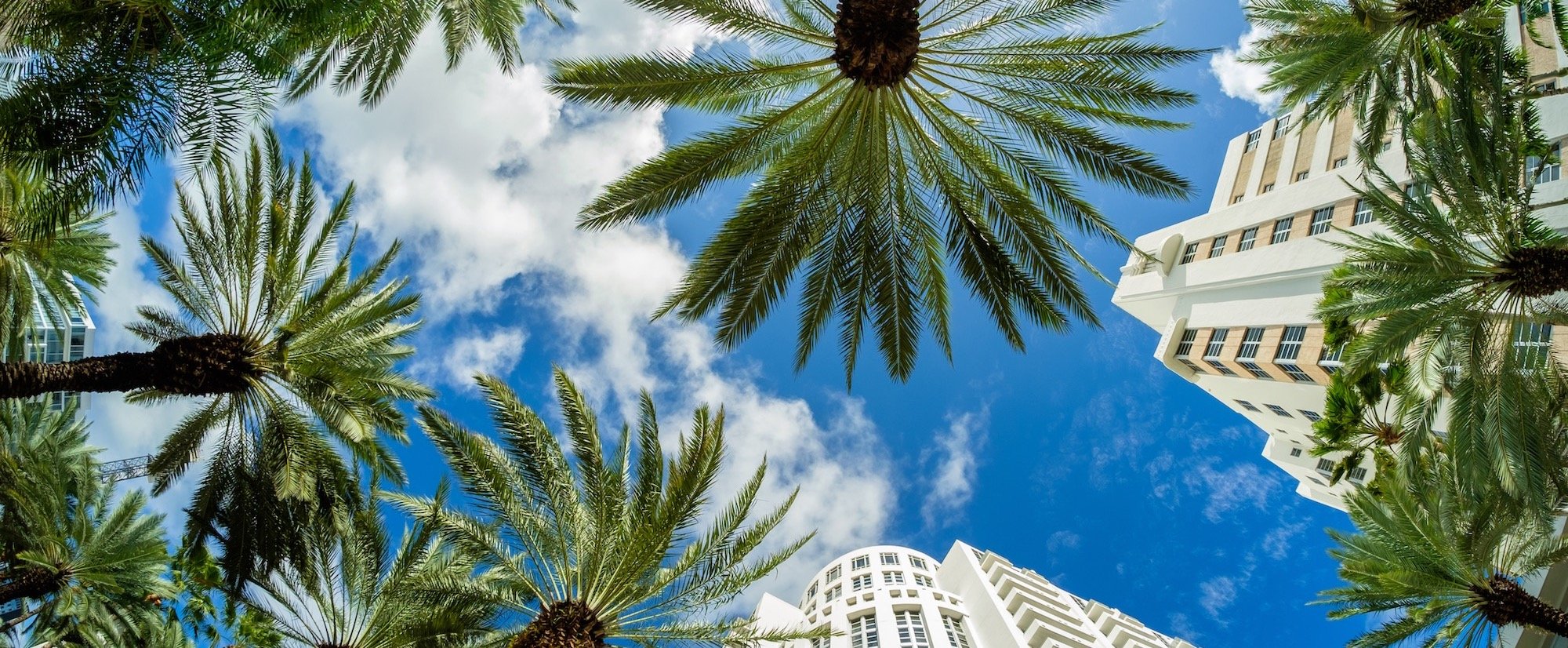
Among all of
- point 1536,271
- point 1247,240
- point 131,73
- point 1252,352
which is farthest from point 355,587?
point 1247,240

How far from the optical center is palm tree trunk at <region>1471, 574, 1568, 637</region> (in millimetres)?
10992

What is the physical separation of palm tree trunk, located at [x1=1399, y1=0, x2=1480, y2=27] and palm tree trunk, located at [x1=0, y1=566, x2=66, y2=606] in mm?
27774

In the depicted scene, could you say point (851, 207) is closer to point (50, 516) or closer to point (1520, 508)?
point (1520, 508)

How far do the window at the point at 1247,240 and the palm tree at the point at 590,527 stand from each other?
28.7m

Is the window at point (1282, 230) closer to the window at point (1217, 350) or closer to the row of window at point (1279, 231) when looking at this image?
the row of window at point (1279, 231)

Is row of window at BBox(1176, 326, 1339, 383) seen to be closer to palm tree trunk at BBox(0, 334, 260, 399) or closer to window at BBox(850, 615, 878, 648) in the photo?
window at BBox(850, 615, 878, 648)

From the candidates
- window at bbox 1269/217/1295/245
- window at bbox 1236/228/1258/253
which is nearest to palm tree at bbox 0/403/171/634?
window at bbox 1269/217/1295/245

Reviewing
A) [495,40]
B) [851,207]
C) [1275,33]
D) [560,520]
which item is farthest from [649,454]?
[1275,33]

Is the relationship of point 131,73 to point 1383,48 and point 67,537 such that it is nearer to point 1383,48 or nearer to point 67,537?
point 67,537

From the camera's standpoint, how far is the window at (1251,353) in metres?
26.7

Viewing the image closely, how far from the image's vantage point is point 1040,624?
131ft

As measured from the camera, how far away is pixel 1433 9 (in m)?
11.6

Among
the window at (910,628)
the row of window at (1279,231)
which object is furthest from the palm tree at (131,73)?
the window at (910,628)

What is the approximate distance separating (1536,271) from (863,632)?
35981 millimetres
